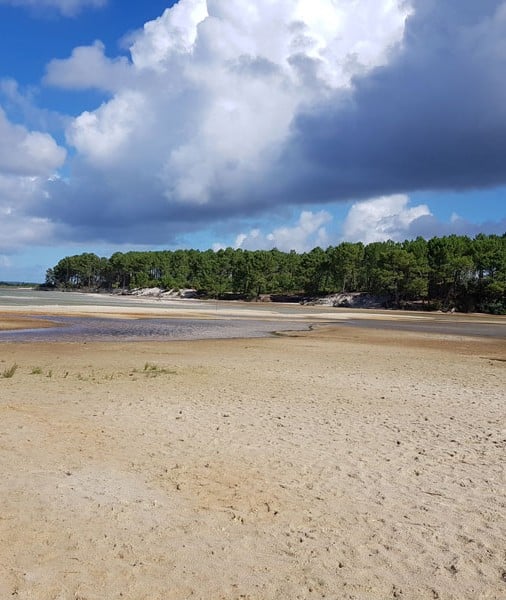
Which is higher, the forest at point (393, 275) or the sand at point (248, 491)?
the forest at point (393, 275)

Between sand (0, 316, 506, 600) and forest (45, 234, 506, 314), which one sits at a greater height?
forest (45, 234, 506, 314)

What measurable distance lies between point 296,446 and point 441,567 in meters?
4.46

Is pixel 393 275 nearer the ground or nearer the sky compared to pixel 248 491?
nearer the sky

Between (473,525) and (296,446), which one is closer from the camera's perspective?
(473,525)

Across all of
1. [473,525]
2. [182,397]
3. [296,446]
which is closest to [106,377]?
[182,397]

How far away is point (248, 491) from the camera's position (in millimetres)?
7762

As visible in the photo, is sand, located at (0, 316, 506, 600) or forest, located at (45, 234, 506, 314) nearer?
sand, located at (0, 316, 506, 600)

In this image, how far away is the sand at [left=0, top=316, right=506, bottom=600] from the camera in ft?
17.9

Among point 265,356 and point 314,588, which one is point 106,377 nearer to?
point 265,356

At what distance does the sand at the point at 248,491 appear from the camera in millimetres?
5457

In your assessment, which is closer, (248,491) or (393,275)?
(248,491)

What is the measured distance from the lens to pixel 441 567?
227 inches

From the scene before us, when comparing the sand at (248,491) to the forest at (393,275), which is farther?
the forest at (393,275)

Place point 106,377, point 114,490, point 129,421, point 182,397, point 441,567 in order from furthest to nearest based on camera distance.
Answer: point 106,377 → point 182,397 → point 129,421 → point 114,490 → point 441,567
